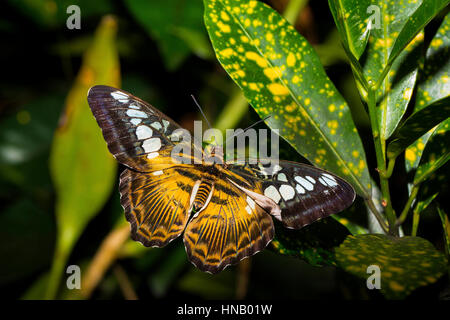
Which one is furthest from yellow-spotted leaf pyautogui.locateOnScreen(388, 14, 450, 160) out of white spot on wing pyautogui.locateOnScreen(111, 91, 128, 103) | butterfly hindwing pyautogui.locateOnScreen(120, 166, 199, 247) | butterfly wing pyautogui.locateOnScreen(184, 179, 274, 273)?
white spot on wing pyautogui.locateOnScreen(111, 91, 128, 103)

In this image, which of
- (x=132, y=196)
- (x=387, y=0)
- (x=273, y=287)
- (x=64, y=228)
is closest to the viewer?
(x=387, y=0)

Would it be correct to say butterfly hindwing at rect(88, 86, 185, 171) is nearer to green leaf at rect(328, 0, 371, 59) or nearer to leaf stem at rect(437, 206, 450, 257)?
green leaf at rect(328, 0, 371, 59)

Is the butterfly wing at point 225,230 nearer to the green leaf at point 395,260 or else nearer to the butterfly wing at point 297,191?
the butterfly wing at point 297,191

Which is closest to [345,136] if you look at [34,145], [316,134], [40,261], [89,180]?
[316,134]

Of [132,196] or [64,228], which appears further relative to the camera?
[64,228]

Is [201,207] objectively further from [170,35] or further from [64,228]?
[170,35]

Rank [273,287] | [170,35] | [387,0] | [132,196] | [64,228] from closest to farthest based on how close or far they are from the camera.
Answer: [387,0] → [132,196] → [64,228] → [170,35] → [273,287]

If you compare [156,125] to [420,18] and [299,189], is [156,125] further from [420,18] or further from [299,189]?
[420,18]
